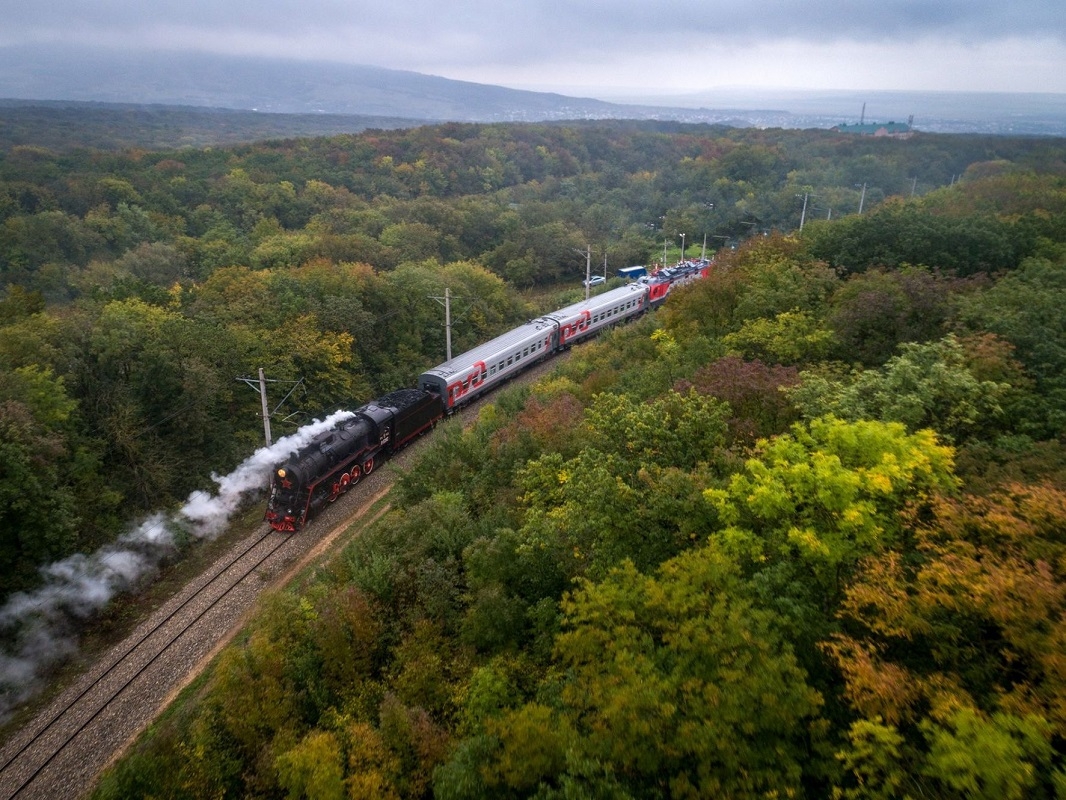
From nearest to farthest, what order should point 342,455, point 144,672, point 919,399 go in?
point 919,399 → point 144,672 → point 342,455

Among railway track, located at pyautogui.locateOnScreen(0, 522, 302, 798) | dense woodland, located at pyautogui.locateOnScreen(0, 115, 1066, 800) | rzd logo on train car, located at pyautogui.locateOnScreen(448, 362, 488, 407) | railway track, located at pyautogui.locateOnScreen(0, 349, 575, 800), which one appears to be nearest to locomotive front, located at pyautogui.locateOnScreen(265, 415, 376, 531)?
railway track, located at pyautogui.locateOnScreen(0, 349, 575, 800)

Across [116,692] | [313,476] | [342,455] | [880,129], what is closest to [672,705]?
[116,692]

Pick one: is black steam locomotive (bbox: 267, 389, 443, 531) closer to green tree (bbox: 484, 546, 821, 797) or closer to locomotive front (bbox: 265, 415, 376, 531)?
locomotive front (bbox: 265, 415, 376, 531)

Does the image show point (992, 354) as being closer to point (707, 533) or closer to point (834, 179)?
point (707, 533)

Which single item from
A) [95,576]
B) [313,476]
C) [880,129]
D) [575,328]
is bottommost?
[95,576]

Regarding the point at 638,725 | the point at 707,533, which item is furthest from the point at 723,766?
the point at 707,533

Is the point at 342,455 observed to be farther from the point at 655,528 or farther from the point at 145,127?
the point at 145,127

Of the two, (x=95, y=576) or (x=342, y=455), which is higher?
(x=342, y=455)
